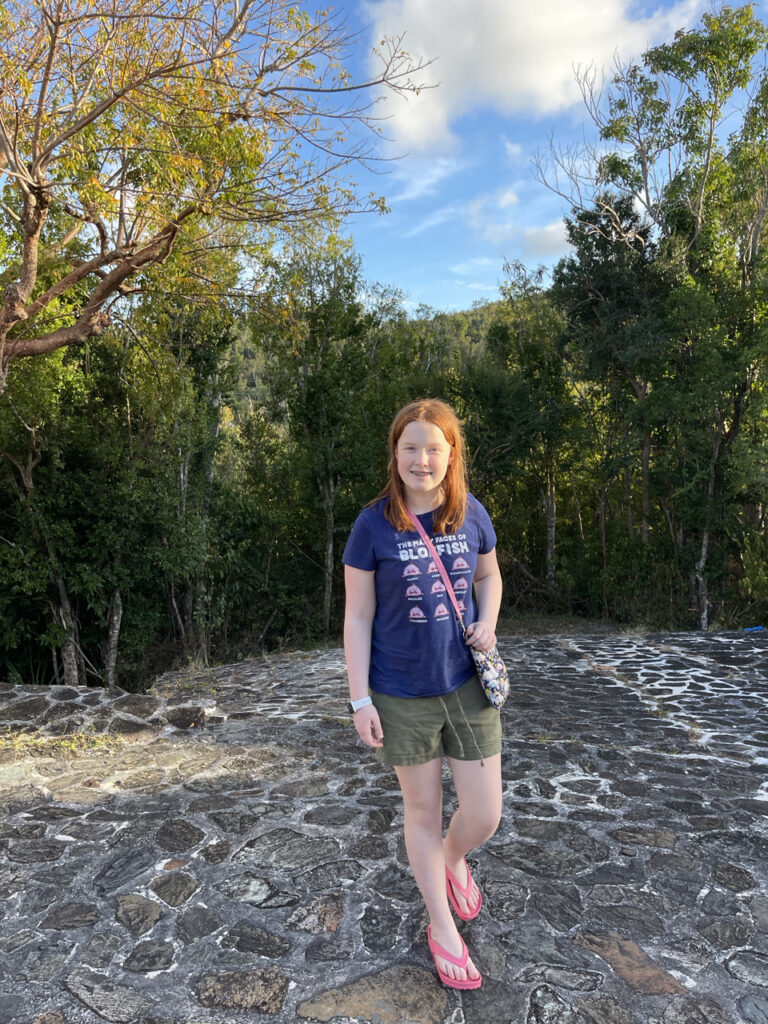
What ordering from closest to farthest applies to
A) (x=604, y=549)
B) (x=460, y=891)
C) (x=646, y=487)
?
1. (x=460, y=891)
2. (x=646, y=487)
3. (x=604, y=549)

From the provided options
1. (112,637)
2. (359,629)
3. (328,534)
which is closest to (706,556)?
(328,534)

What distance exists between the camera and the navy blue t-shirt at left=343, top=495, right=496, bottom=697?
74.9 inches

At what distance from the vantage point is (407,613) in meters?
1.91

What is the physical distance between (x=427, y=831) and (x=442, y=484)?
1046 mm

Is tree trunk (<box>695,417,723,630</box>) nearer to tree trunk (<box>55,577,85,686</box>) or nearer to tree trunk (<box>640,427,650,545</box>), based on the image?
tree trunk (<box>640,427,650,545</box>)

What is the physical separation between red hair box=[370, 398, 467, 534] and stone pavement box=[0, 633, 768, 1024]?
1.53 metres

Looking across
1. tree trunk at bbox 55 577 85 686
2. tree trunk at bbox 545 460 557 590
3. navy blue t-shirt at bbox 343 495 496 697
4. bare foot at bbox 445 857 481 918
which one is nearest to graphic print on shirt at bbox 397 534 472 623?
navy blue t-shirt at bbox 343 495 496 697

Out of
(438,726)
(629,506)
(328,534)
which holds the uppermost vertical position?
(629,506)

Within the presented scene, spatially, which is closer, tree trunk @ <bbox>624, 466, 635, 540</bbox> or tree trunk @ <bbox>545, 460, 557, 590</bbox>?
tree trunk @ <bbox>624, 466, 635, 540</bbox>

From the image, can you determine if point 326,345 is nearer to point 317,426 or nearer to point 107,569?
point 317,426

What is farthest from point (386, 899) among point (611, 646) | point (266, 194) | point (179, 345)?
point (179, 345)

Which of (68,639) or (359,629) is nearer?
(359,629)

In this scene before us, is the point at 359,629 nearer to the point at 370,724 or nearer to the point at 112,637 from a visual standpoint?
the point at 370,724

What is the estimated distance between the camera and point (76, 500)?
10273 millimetres
